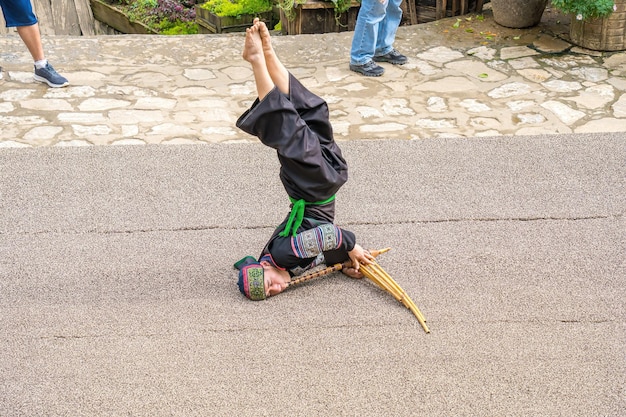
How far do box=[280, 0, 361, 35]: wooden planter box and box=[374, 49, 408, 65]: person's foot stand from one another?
1.11m

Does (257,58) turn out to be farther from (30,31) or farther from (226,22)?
(226,22)

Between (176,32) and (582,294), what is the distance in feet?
23.0

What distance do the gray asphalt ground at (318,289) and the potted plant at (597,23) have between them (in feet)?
5.47

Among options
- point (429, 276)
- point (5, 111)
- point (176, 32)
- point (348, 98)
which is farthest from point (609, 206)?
point (176, 32)

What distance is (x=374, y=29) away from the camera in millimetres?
5289

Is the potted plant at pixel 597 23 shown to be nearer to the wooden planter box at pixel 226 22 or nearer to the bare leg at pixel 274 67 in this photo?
the wooden planter box at pixel 226 22

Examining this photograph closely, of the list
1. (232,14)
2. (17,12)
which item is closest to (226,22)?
(232,14)

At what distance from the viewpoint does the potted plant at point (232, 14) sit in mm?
7383

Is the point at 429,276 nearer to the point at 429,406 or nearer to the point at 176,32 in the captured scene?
the point at 429,406

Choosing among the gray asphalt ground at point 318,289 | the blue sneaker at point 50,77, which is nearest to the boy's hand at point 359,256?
the gray asphalt ground at point 318,289

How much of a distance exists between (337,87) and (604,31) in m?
2.37

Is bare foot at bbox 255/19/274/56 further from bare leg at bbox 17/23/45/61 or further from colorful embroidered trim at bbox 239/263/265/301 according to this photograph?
bare leg at bbox 17/23/45/61

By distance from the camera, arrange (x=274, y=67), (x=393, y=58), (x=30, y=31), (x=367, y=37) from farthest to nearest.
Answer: (x=393, y=58)
(x=367, y=37)
(x=30, y=31)
(x=274, y=67)

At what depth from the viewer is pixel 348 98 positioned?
5.02 metres
